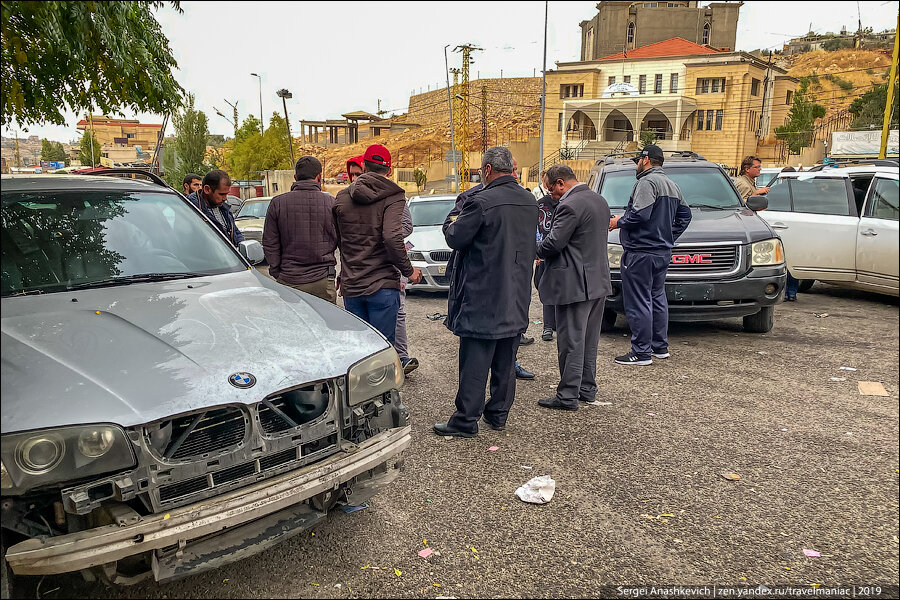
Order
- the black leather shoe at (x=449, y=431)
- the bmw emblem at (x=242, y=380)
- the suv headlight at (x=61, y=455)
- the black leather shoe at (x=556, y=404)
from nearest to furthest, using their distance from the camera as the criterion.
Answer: the suv headlight at (x=61, y=455) < the bmw emblem at (x=242, y=380) < the black leather shoe at (x=449, y=431) < the black leather shoe at (x=556, y=404)

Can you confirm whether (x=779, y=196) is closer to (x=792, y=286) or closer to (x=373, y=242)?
(x=792, y=286)

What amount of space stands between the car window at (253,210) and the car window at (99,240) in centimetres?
1114

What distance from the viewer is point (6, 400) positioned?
226 cm

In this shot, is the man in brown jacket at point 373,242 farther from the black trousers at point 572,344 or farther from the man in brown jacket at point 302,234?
the black trousers at point 572,344

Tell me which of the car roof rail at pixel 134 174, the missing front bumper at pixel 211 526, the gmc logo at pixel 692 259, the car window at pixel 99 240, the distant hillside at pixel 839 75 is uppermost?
the distant hillside at pixel 839 75

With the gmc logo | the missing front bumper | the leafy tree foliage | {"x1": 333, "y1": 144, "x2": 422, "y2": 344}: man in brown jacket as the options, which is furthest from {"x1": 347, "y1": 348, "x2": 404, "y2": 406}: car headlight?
the leafy tree foliage

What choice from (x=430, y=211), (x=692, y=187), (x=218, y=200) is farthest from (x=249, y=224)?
(x=692, y=187)

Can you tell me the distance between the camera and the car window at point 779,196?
32.3 feet

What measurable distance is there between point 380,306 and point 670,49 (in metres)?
62.3

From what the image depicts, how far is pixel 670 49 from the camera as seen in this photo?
58938 millimetres

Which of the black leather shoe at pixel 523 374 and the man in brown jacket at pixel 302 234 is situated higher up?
the man in brown jacket at pixel 302 234

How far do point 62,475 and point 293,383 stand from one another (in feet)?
2.95

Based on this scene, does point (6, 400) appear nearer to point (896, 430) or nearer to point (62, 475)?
point (62, 475)

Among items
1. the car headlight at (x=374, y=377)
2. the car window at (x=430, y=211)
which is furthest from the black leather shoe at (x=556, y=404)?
the car window at (x=430, y=211)
